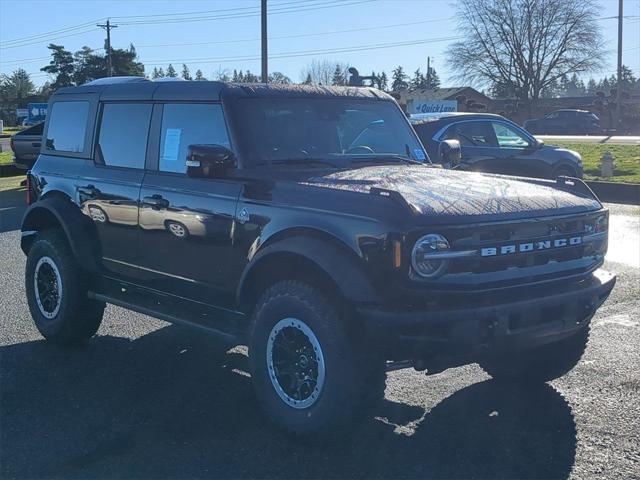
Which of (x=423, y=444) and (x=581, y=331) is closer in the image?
(x=423, y=444)

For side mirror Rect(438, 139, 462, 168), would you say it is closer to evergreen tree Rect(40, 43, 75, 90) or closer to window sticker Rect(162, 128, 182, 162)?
window sticker Rect(162, 128, 182, 162)

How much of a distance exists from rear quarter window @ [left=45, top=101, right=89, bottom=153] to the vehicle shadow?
1755mm

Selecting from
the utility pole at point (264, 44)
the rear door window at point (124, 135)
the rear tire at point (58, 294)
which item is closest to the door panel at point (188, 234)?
the rear door window at point (124, 135)

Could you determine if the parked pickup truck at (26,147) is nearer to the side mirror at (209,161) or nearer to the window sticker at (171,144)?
the window sticker at (171,144)

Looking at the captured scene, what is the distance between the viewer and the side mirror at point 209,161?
479 cm

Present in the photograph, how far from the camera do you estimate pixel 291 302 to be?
4336 millimetres

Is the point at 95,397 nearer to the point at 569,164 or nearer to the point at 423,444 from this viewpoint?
the point at 423,444

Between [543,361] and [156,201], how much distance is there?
275 centimetres

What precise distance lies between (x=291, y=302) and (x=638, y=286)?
16.9ft

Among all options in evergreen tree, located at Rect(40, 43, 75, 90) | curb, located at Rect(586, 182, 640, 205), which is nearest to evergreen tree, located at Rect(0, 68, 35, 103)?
evergreen tree, located at Rect(40, 43, 75, 90)

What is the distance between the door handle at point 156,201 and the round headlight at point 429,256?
198 centimetres

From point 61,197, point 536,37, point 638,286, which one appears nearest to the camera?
point 61,197

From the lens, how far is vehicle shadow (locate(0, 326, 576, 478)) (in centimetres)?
414

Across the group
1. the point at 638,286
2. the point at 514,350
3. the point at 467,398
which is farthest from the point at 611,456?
the point at 638,286
